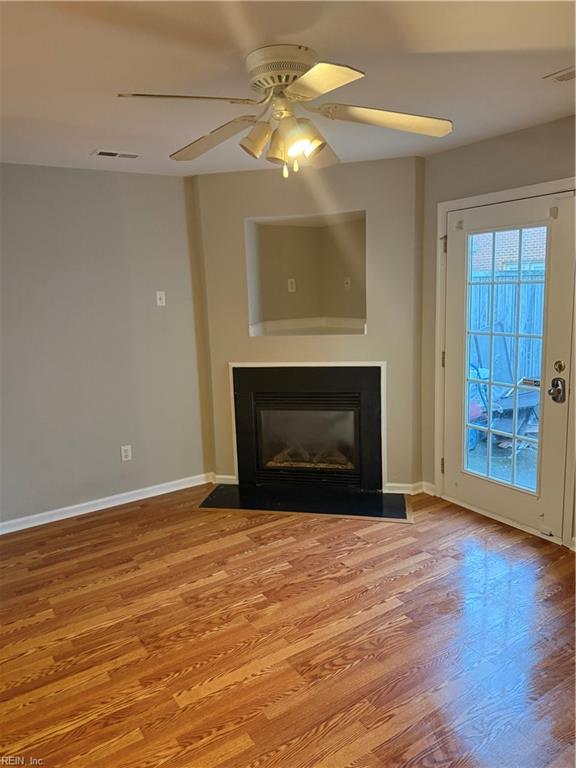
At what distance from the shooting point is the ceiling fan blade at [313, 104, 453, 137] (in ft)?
5.86

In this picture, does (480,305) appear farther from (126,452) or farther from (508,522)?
(126,452)

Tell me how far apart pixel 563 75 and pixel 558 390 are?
153 centimetres

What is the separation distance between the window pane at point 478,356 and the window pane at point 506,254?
39 centimetres

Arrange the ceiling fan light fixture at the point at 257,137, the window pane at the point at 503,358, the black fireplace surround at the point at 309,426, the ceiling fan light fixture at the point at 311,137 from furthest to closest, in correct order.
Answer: the black fireplace surround at the point at 309,426 → the window pane at the point at 503,358 → the ceiling fan light fixture at the point at 257,137 → the ceiling fan light fixture at the point at 311,137

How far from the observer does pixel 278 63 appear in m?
1.79

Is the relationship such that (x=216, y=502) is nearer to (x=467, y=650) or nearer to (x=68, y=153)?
(x=467, y=650)

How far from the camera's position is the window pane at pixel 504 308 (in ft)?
10.1

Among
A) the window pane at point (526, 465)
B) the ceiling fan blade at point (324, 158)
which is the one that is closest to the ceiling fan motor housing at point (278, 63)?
the ceiling fan blade at point (324, 158)

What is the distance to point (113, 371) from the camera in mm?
3713

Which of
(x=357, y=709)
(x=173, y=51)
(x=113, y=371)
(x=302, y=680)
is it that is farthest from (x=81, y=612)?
(x=173, y=51)

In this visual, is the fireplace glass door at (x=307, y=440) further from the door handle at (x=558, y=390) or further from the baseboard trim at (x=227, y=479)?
the door handle at (x=558, y=390)

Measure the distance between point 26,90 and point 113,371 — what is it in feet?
6.39

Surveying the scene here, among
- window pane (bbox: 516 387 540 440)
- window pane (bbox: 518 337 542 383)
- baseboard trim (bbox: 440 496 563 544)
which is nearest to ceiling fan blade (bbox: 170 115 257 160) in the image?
window pane (bbox: 518 337 542 383)

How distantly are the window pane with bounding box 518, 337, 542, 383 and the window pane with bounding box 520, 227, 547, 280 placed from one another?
36cm
